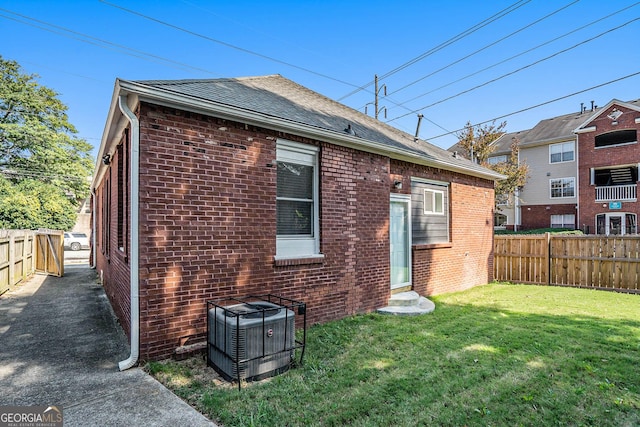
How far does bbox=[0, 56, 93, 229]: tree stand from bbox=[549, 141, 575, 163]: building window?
36.4 metres

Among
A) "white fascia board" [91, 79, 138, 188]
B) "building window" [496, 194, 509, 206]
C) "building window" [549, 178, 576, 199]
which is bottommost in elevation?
"building window" [496, 194, 509, 206]

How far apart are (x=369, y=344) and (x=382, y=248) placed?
101 inches

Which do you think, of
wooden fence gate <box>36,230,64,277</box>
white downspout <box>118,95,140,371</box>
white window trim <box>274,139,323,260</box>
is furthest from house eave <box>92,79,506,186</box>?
wooden fence gate <box>36,230,64,277</box>

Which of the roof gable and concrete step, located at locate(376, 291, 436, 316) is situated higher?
the roof gable

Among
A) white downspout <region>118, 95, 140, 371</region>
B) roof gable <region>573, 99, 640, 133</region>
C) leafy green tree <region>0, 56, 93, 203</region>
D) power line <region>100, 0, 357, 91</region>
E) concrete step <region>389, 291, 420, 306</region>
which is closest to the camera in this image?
white downspout <region>118, 95, 140, 371</region>

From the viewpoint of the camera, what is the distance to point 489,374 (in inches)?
152

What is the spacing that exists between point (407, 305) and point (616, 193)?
79.1ft

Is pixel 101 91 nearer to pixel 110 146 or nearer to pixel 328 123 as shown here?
pixel 110 146

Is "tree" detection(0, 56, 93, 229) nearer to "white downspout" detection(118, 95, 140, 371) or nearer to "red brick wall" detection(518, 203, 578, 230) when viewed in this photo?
"white downspout" detection(118, 95, 140, 371)

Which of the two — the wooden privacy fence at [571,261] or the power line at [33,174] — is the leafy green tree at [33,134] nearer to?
the power line at [33,174]

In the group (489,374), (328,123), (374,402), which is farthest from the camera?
(328,123)

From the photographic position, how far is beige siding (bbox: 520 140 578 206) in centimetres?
2553

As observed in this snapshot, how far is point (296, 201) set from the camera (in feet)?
19.1

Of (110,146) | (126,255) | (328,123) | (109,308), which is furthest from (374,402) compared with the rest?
(110,146)
